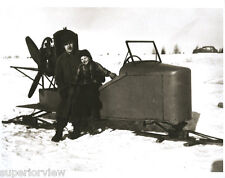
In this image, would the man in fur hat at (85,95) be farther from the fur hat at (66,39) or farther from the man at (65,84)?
the fur hat at (66,39)

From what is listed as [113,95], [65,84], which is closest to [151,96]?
[113,95]

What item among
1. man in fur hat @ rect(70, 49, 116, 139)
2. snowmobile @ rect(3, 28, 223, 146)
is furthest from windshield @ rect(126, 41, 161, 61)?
man in fur hat @ rect(70, 49, 116, 139)

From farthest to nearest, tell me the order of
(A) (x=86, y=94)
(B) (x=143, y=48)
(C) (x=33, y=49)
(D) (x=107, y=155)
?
(C) (x=33, y=49), (B) (x=143, y=48), (A) (x=86, y=94), (D) (x=107, y=155)

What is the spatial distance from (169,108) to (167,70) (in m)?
0.63

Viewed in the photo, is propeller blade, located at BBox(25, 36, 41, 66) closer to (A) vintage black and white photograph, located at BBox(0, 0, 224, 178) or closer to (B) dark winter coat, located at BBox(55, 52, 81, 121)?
(A) vintage black and white photograph, located at BBox(0, 0, 224, 178)

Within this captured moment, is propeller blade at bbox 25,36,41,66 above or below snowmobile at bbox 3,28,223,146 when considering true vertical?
above

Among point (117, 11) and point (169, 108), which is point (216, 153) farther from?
point (117, 11)

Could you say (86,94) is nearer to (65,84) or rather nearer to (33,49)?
(65,84)

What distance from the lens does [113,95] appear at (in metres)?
5.99

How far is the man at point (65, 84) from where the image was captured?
20.5 feet

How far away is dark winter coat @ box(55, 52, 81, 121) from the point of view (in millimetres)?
6246

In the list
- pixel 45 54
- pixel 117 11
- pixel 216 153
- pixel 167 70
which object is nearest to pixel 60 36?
pixel 45 54

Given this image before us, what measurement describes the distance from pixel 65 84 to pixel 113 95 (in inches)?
38.0

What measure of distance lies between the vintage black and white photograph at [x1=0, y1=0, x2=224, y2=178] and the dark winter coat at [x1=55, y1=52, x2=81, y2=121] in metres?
0.02
